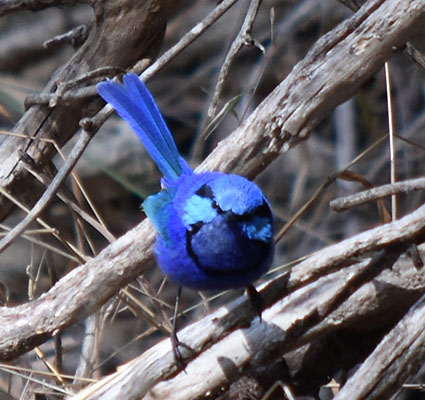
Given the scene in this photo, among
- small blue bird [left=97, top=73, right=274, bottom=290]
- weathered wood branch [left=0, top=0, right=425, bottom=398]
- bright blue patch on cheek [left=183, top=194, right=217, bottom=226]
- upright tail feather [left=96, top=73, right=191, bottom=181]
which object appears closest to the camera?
weathered wood branch [left=0, top=0, right=425, bottom=398]

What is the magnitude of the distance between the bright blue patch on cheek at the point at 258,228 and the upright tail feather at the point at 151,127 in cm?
58

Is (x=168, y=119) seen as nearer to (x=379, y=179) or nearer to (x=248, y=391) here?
(x=379, y=179)

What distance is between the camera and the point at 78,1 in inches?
113

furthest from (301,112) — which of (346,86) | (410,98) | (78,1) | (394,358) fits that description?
(410,98)

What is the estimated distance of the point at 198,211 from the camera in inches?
97.7

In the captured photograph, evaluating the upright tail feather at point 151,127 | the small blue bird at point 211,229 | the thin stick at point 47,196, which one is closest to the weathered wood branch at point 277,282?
the small blue bird at point 211,229

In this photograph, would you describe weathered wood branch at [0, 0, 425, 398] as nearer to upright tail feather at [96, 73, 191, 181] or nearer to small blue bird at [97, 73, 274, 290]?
small blue bird at [97, 73, 274, 290]

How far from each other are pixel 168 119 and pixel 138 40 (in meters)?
2.38

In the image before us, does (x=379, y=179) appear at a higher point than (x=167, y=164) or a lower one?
lower

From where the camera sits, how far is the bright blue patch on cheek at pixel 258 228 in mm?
2373

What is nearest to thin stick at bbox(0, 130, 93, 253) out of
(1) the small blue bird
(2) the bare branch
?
(1) the small blue bird

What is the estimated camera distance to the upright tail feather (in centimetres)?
278

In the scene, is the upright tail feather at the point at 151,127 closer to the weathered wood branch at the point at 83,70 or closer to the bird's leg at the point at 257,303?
the weathered wood branch at the point at 83,70

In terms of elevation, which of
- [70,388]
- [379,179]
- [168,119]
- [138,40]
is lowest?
[379,179]
